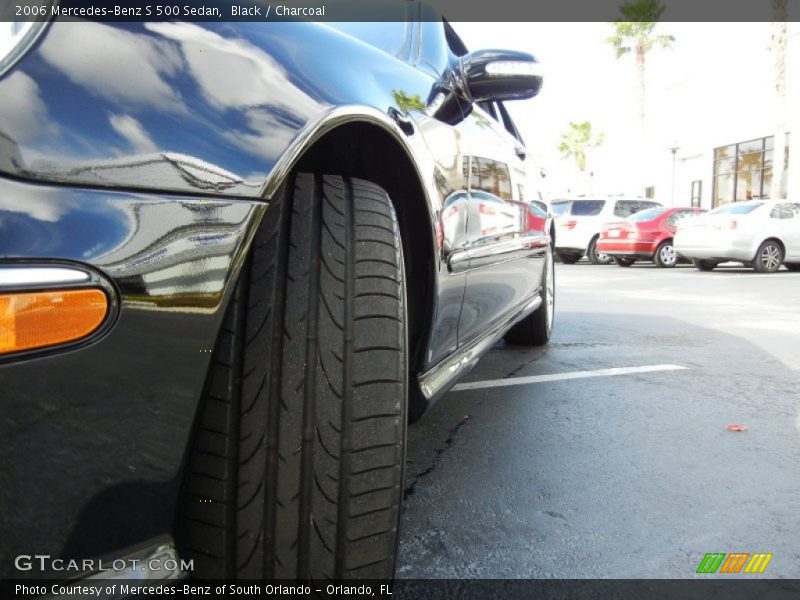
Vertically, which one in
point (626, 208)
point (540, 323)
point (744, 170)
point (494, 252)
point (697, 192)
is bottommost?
point (540, 323)

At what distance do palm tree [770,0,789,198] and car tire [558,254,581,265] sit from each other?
7.41 meters

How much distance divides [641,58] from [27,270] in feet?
97.4

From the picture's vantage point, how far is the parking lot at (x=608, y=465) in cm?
174

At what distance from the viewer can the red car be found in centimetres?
1352

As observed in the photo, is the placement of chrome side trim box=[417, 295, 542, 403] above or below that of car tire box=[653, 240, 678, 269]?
above

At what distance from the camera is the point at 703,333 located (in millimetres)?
5156

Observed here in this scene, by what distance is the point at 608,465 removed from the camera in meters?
2.34

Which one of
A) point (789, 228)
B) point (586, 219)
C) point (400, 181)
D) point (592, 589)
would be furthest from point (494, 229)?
point (586, 219)

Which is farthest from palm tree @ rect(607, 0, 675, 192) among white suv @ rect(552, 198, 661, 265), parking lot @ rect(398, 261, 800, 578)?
parking lot @ rect(398, 261, 800, 578)

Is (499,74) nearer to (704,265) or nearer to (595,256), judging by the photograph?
(704,265)

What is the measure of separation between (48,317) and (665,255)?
46.0 ft

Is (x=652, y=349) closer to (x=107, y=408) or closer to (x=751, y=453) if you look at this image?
(x=751, y=453)

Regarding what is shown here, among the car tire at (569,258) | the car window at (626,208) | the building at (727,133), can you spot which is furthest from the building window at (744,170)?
the car tire at (569,258)

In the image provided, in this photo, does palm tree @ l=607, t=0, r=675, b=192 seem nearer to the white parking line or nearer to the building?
the building
